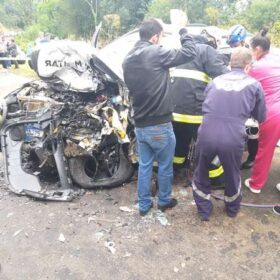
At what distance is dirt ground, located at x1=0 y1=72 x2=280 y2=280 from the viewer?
109 inches

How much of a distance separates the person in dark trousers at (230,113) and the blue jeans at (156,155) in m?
0.30

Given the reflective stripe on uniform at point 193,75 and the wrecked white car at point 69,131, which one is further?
the wrecked white car at point 69,131

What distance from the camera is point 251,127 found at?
4270 millimetres

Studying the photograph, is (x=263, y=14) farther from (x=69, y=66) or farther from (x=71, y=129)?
(x=71, y=129)

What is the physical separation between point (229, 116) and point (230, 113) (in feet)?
0.09

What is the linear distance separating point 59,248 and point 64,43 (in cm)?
270

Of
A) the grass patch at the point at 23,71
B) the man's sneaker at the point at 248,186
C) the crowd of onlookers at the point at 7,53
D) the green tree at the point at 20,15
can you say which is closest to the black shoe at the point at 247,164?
the man's sneaker at the point at 248,186

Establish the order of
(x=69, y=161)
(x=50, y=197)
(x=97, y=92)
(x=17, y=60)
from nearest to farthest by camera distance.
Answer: (x=50, y=197)
(x=69, y=161)
(x=97, y=92)
(x=17, y=60)

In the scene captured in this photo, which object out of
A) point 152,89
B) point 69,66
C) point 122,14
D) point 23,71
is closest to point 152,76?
point 152,89

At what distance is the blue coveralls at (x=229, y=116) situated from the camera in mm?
3008

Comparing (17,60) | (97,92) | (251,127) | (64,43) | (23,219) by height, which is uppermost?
(64,43)

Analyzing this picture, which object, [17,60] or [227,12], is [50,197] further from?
[227,12]

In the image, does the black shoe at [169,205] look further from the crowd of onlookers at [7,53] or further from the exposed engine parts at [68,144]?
the crowd of onlookers at [7,53]

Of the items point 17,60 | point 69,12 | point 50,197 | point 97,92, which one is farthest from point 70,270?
point 69,12
